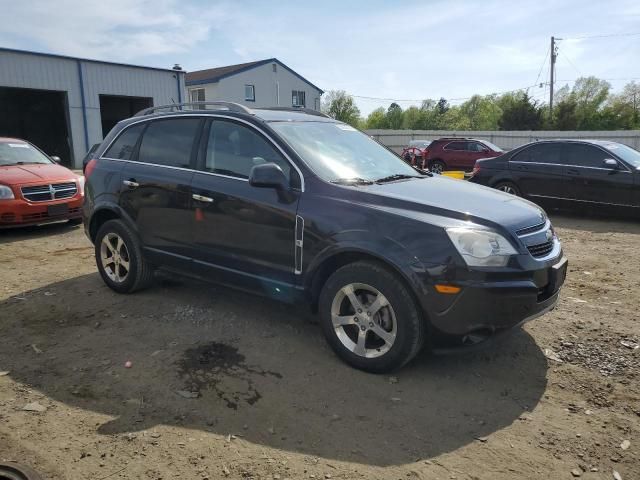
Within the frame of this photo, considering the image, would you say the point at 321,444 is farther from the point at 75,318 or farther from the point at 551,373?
the point at 75,318

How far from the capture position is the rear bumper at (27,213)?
8.02 metres

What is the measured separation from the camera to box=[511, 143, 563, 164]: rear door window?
10003mm

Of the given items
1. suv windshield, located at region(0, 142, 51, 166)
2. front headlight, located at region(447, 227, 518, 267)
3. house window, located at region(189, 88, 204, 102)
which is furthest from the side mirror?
house window, located at region(189, 88, 204, 102)

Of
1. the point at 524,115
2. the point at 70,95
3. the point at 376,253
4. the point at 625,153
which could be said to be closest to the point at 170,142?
the point at 376,253

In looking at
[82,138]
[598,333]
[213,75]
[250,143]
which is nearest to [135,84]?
[82,138]

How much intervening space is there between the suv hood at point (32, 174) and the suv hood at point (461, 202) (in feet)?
22.6

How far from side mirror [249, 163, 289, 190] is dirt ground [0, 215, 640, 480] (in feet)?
4.28

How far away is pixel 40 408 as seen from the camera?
3.22 metres

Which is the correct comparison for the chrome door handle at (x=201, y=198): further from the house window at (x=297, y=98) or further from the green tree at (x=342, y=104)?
the green tree at (x=342, y=104)

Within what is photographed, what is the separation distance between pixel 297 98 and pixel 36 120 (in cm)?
2081

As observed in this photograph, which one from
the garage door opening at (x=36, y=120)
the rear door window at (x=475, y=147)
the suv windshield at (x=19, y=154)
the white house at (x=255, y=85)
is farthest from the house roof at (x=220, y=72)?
the suv windshield at (x=19, y=154)

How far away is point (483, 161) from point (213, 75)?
3086 cm

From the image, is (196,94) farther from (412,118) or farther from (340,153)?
(412,118)

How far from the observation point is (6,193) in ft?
26.5
